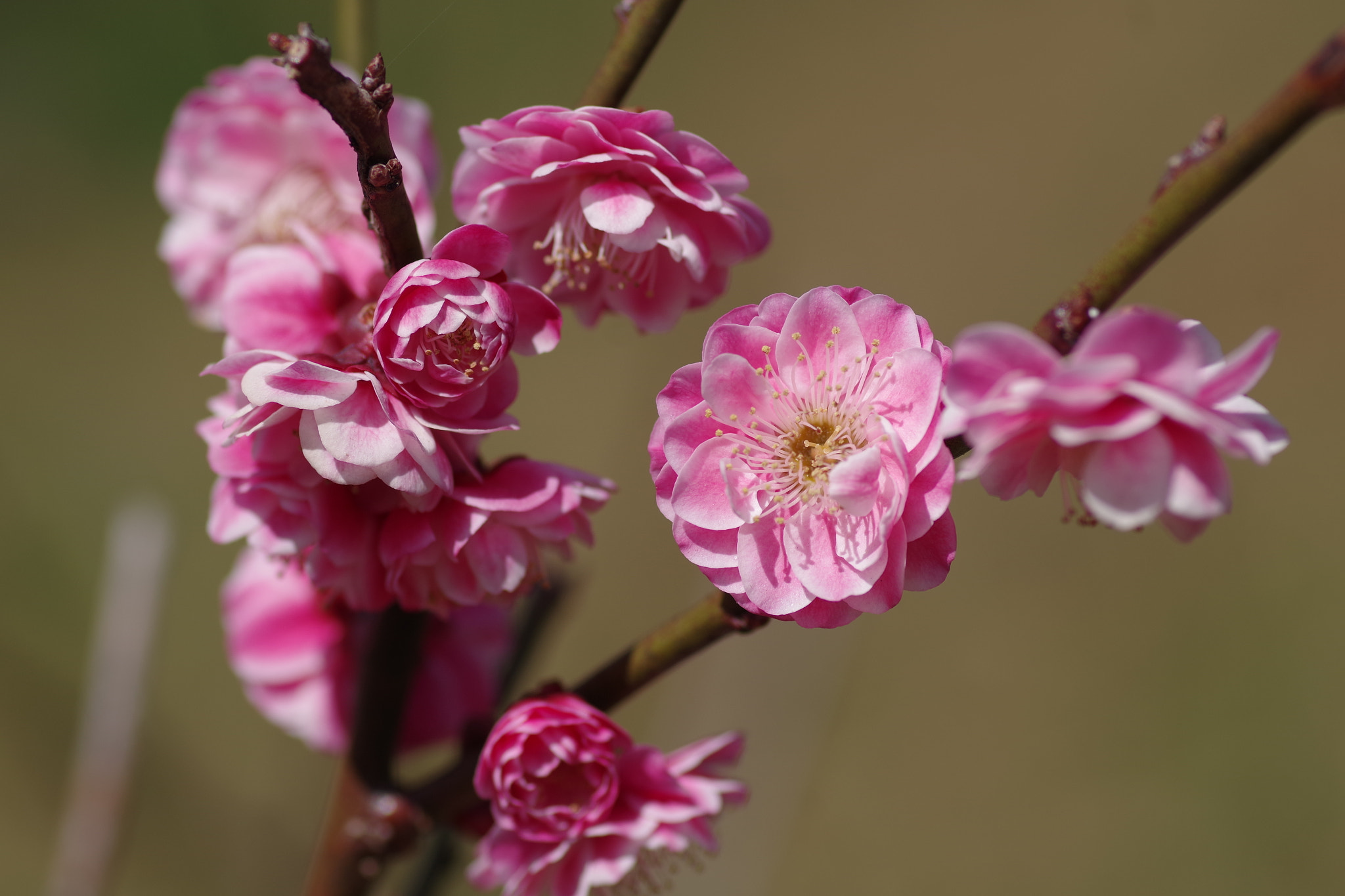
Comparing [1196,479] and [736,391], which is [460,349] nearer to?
[736,391]

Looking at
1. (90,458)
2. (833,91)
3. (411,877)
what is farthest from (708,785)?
(833,91)

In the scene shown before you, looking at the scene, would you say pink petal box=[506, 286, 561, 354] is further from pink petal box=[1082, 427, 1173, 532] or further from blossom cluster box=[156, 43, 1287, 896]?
pink petal box=[1082, 427, 1173, 532]

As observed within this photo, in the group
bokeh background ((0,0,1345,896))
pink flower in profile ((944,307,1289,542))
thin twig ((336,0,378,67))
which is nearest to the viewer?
pink flower in profile ((944,307,1289,542))

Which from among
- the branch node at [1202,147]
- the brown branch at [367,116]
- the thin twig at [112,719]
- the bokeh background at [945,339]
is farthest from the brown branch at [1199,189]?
the bokeh background at [945,339]

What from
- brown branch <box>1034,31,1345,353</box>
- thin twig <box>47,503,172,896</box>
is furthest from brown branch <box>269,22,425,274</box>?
thin twig <box>47,503,172,896</box>

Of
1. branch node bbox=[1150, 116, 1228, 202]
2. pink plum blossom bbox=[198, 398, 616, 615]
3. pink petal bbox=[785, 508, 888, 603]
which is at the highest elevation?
branch node bbox=[1150, 116, 1228, 202]

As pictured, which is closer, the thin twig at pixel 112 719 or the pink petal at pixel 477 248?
the pink petal at pixel 477 248

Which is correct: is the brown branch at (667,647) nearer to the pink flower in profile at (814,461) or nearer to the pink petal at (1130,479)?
the pink flower in profile at (814,461)

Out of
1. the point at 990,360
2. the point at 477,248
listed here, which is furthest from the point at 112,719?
the point at 990,360

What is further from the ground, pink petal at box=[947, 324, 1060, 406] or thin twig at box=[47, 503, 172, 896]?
pink petal at box=[947, 324, 1060, 406]
